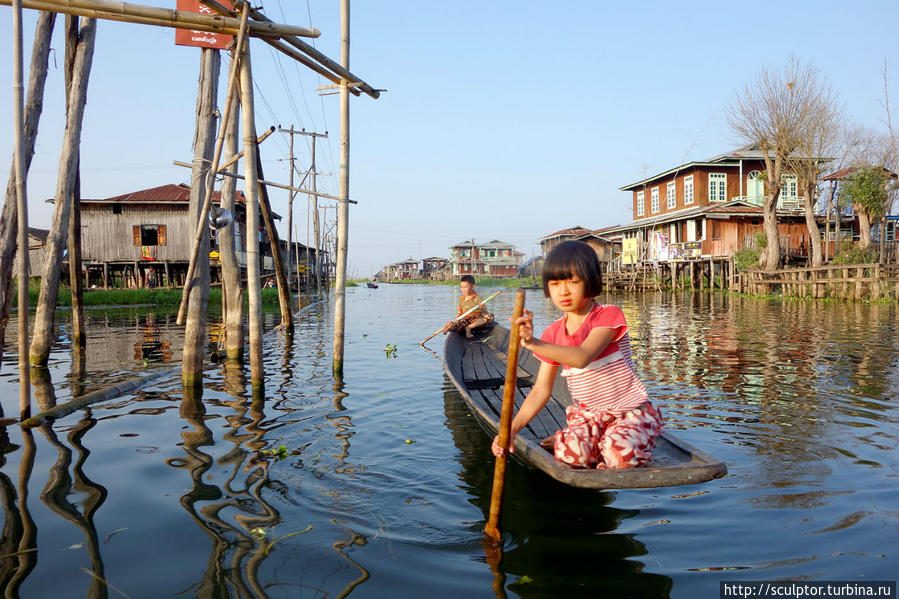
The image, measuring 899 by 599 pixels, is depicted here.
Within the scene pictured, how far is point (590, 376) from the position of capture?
368 centimetres

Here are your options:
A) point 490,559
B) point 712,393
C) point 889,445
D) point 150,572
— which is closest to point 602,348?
point 490,559

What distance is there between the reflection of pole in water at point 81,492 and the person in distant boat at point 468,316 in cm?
594

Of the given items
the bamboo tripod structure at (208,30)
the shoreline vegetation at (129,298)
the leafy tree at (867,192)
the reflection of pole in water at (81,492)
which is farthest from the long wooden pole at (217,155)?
the leafy tree at (867,192)

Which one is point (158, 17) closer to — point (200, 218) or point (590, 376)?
point (200, 218)

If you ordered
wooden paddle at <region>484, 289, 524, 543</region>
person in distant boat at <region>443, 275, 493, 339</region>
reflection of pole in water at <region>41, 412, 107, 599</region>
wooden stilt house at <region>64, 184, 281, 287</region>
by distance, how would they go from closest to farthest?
wooden paddle at <region>484, 289, 524, 543</region> → reflection of pole in water at <region>41, 412, 107, 599</region> → person in distant boat at <region>443, 275, 493, 339</region> → wooden stilt house at <region>64, 184, 281, 287</region>

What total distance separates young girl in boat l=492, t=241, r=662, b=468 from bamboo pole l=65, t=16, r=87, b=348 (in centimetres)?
829

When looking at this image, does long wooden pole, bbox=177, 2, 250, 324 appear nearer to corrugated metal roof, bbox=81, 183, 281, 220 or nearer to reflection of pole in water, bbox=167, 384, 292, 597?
reflection of pole in water, bbox=167, 384, 292, 597

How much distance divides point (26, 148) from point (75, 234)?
3.23 meters

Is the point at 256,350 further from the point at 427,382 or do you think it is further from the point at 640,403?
the point at 640,403

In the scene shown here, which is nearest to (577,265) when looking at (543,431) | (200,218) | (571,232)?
(543,431)

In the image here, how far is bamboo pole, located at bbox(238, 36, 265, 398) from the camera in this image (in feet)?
23.7

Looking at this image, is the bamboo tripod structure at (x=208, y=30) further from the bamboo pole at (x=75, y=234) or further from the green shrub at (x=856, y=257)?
the green shrub at (x=856, y=257)

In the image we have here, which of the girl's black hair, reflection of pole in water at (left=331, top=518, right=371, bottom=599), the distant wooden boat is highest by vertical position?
the girl's black hair

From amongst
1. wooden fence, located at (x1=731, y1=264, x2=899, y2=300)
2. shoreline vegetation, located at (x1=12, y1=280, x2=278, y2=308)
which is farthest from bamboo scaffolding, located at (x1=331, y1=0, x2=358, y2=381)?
wooden fence, located at (x1=731, y1=264, x2=899, y2=300)
